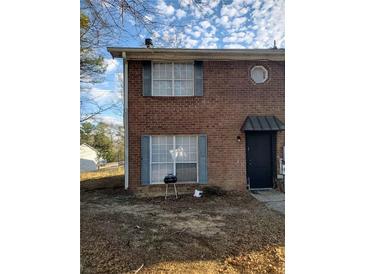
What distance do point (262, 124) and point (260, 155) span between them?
835 millimetres

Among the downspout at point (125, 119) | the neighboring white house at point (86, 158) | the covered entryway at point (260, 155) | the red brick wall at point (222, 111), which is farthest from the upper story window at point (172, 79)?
the neighboring white house at point (86, 158)

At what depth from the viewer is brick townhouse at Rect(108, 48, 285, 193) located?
17.2ft

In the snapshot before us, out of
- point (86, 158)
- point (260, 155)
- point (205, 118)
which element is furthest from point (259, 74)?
point (86, 158)

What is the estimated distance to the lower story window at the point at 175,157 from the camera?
5301 millimetres

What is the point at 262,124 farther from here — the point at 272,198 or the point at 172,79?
the point at 172,79

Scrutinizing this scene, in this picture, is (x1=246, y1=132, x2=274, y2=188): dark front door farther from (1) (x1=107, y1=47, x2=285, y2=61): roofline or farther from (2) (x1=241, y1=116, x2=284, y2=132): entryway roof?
(1) (x1=107, y1=47, x2=285, y2=61): roofline

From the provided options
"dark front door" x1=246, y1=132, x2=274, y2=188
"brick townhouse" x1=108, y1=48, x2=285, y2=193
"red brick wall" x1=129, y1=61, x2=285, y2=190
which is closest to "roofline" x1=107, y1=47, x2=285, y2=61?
"brick townhouse" x1=108, y1=48, x2=285, y2=193
